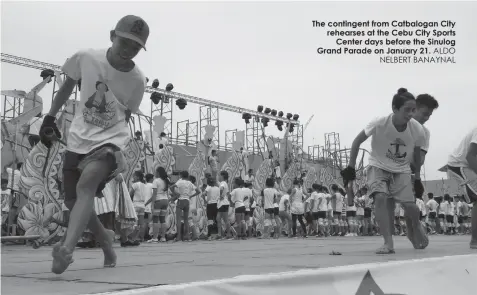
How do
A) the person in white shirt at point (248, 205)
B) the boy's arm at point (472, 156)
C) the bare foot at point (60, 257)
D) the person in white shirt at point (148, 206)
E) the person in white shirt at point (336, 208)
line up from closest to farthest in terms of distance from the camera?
the bare foot at point (60, 257), the boy's arm at point (472, 156), the person in white shirt at point (148, 206), the person in white shirt at point (248, 205), the person in white shirt at point (336, 208)

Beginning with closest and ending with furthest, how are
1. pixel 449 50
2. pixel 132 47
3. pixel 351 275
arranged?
1. pixel 351 275
2. pixel 132 47
3. pixel 449 50

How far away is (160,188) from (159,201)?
0.36 meters

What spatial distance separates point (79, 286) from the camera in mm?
2502

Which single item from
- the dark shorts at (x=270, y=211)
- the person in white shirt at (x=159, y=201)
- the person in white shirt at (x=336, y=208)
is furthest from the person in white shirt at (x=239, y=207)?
the person in white shirt at (x=336, y=208)

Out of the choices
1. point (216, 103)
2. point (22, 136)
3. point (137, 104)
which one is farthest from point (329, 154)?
point (137, 104)

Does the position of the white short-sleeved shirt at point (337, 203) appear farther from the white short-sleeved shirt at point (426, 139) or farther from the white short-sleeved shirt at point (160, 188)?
the white short-sleeved shirt at point (426, 139)

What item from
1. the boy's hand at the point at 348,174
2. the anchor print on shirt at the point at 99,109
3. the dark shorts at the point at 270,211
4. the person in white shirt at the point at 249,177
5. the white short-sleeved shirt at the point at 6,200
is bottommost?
the dark shorts at the point at 270,211

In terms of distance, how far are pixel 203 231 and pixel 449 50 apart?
10.4m

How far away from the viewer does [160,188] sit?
1234 cm

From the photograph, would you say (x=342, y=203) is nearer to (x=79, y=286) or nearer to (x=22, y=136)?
(x=22, y=136)

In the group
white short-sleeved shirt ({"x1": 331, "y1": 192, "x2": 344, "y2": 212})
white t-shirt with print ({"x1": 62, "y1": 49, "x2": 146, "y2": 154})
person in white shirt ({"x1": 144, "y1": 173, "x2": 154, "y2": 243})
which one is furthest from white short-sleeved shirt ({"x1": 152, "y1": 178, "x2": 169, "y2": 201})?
white short-sleeved shirt ({"x1": 331, "y1": 192, "x2": 344, "y2": 212})

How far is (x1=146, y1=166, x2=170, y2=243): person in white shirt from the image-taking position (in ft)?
40.3

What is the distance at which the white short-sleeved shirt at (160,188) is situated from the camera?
12258mm

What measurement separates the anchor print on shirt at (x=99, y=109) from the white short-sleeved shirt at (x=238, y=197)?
12.1 meters
